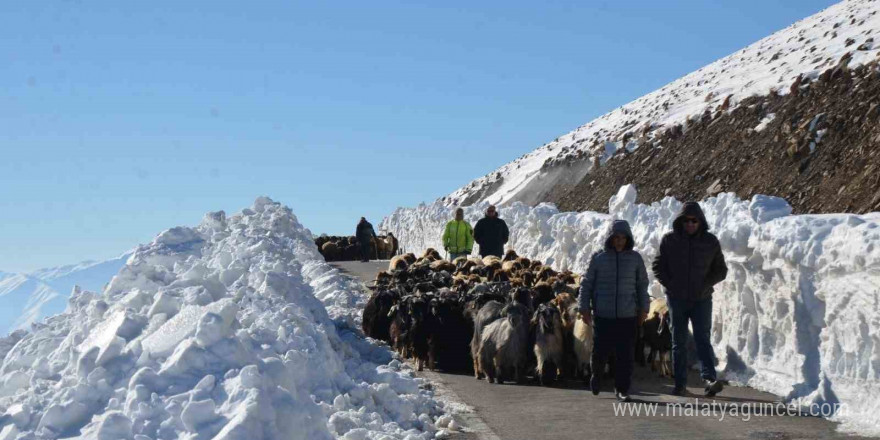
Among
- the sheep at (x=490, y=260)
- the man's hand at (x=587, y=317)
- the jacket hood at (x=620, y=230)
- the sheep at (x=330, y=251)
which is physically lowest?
the man's hand at (x=587, y=317)

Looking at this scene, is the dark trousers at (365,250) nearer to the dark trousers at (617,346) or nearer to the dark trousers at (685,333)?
the dark trousers at (617,346)

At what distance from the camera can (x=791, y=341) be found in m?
9.68

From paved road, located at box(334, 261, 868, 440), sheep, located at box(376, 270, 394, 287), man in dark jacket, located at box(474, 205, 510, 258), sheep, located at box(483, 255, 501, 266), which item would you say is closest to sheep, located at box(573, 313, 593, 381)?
paved road, located at box(334, 261, 868, 440)

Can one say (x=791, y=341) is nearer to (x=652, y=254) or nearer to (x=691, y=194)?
(x=652, y=254)

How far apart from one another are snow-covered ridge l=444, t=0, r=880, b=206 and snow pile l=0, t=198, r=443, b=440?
1238 inches

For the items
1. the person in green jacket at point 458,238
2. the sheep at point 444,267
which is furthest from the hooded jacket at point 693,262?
the person in green jacket at point 458,238

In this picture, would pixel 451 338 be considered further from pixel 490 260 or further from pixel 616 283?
pixel 490 260

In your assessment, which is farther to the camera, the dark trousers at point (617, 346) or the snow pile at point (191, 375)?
the dark trousers at point (617, 346)

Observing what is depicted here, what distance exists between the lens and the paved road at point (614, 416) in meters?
8.04

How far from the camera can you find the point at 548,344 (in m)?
11.1

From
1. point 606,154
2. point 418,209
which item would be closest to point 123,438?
point 418,209

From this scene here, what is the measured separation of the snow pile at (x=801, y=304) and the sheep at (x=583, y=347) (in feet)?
4.74

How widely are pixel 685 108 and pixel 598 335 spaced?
1748 inches

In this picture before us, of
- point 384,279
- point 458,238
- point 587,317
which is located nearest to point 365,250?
point 458,238
